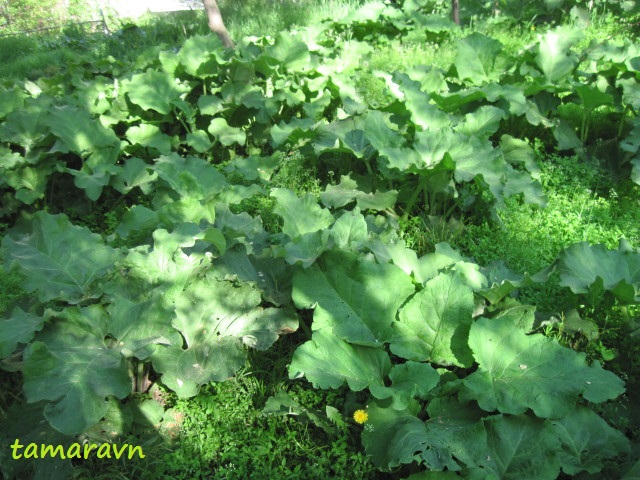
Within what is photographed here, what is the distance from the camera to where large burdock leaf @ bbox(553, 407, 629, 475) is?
2070 mm

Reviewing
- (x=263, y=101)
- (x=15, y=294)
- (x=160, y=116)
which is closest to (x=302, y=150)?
(x=263, y=101)

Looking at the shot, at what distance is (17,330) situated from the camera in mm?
2357

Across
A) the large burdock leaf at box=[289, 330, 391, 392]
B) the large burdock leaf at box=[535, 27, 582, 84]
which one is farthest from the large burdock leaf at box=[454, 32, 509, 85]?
the large burdock leaf at box=[289, 330, 391, 392]

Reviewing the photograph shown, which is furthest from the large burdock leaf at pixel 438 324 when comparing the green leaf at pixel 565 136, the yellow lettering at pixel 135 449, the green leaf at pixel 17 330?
the green leaf at pixel 565 136

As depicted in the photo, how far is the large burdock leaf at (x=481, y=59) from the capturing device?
183 inches

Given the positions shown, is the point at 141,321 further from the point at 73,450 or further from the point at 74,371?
the point at 73,450

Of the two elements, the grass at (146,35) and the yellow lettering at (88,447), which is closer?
the yellow lettering at (88,447)

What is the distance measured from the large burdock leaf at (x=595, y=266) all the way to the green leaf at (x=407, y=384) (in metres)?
0.91

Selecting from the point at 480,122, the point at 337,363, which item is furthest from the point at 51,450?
the point at 480,122

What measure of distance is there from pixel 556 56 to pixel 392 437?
3.63m

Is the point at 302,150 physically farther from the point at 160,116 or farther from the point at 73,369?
the point at 73,369

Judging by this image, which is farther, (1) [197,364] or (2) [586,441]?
(1) [197,364]

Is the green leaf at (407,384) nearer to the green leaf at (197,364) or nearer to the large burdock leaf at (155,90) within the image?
the green leaf at (197,364)

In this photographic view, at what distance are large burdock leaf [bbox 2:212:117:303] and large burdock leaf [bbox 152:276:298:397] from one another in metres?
0.49
